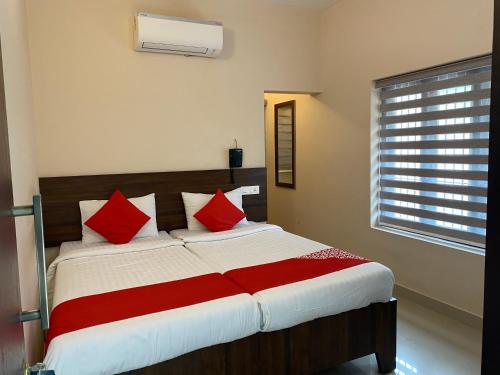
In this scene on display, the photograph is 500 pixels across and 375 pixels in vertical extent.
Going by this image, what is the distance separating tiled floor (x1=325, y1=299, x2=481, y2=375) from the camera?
2.45 metres

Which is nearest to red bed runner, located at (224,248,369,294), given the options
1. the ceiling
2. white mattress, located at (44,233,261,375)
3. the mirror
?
white mattress, located at (44,233,261,375)

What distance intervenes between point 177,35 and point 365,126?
2153 millimetres

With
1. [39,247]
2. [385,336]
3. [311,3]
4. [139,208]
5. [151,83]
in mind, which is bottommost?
[385,336]

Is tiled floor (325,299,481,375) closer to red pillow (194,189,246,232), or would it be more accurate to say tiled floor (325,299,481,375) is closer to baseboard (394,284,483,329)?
baseboard (394,284,483,329)

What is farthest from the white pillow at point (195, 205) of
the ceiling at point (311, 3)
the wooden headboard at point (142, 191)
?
the ceiling at point (311, 3)

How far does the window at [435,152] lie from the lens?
2.91 m

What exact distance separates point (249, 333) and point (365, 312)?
0.82m

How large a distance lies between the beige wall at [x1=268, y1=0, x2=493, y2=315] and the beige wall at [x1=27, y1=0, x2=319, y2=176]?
527 millimetres

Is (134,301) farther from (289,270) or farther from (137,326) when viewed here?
(289,270)

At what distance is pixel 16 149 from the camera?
1.98 m

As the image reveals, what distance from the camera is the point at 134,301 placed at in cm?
197

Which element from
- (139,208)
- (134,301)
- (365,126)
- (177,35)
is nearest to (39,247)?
(134,301)

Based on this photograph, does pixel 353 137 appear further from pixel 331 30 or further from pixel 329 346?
pixel 329 346

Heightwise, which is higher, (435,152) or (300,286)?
(435,152)
